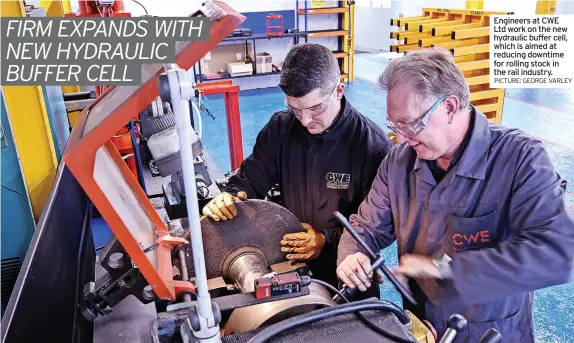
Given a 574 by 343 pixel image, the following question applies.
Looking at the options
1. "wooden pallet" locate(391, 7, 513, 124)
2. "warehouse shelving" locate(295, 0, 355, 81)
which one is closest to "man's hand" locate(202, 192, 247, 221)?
"wooden pallet" locate(391, 7, 513, 124)

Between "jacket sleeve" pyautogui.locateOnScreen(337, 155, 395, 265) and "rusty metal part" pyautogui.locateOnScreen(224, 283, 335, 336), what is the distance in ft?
1.65

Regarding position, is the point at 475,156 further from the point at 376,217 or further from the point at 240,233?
the point at 240,233

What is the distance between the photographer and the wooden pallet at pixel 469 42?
12.6ft

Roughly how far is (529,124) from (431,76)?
5.51 metres

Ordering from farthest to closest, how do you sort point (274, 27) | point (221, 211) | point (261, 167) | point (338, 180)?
point (274, 27)
point (261, 167)
point (338, 180)
point (221, 211)

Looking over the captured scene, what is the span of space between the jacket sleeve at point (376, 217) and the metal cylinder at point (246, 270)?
0.31 m

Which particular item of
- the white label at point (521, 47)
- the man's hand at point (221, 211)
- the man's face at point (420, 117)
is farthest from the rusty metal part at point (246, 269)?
the white label at point (521, 47)

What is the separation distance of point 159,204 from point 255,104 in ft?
16.7

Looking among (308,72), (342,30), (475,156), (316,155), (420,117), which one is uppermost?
(342,30)

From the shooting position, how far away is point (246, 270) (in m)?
1.36

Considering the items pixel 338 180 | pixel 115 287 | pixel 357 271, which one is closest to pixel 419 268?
pixel 357 271

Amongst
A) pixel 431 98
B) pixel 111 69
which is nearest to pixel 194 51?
pixel 111 69

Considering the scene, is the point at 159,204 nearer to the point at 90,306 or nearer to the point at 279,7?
the point at 90,306

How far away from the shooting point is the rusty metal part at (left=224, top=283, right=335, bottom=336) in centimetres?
102
